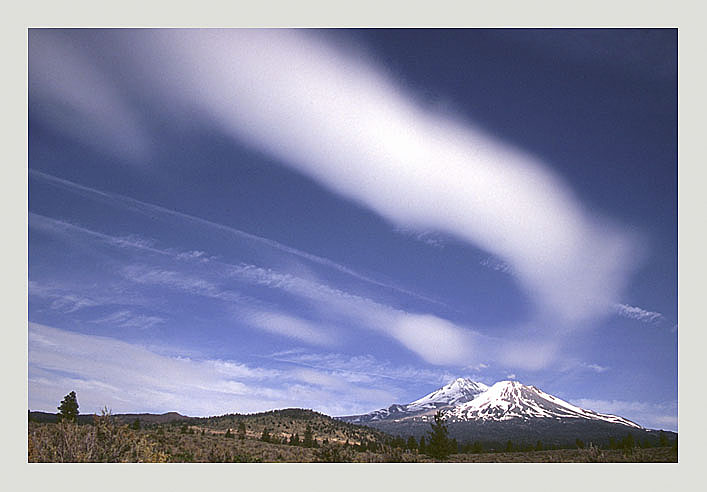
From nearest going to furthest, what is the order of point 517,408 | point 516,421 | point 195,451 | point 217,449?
1. point 195,451
2. point 217,449
3. point 516,421
4. point 517,408

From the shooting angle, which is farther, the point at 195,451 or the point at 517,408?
the point at 517,408

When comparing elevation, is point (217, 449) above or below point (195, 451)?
below

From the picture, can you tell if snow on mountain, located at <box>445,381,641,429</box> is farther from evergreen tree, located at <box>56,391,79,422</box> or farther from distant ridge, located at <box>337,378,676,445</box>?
evergreen tree, located at <box>56,391,79,422</box>

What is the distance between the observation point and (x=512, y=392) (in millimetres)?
102250

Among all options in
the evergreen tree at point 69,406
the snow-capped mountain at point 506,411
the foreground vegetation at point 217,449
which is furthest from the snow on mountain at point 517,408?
the evergreen tree at point 69,406

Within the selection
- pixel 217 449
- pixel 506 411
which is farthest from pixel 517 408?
pixel 217 449

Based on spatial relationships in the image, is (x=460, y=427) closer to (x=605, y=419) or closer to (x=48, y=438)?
(x=605, y=419)

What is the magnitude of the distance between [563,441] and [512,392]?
42.5 metres

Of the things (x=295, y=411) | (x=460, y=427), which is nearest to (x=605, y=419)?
(x=460, y=427)

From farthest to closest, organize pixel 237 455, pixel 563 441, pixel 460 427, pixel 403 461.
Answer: pixel 460 427, pixel 563 441, pixel 237 455, pixel 403 461

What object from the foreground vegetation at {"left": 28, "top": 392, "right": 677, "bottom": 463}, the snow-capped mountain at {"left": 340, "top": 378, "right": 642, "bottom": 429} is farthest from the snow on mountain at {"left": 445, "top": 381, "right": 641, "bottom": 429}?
the foreground vegetation at {"left": 28, "top": 392, "right": 677, "bottom": 463}

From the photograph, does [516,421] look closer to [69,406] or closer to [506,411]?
[506,411]

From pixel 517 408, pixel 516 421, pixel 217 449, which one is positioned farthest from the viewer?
pixel 517 408

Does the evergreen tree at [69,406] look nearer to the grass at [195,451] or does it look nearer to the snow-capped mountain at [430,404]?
the grass at [195,451]
